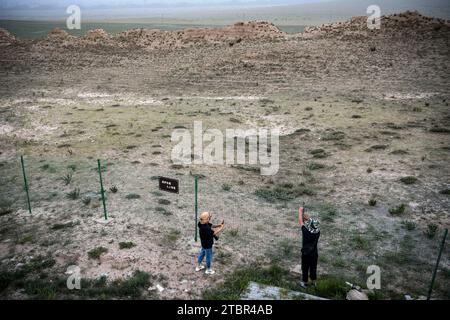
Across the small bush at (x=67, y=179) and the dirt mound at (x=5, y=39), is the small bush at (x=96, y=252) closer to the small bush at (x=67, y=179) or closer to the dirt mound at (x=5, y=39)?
the small bush at (x=67, y=179)

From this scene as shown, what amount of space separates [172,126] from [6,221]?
12466 millimetres

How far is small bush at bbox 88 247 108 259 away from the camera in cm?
1062

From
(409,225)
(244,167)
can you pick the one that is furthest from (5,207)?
(409,225)

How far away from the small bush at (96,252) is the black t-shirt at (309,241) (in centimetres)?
574

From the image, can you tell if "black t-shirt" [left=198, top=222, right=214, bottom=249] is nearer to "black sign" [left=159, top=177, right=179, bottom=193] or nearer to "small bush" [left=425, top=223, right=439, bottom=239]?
"black sign" [left=159, top=177, right=179, bottom=193]

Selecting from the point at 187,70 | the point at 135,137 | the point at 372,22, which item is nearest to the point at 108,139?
the point at 135,137

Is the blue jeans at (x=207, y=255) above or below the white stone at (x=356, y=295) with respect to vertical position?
above

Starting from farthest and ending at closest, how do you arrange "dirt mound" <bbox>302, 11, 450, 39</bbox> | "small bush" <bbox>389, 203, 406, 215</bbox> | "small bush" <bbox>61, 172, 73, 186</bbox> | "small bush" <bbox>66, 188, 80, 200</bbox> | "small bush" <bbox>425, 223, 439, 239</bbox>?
"dirt mound" <bbox>302, 11, 450, 39</bbox>, "small bush" <bbox>61, 172, 73, 186</bbox>, "small bush" <bbox>66, 188, 80, 200</bbox>, "small bush" <bbox>389, 203, 406, 215</bbox>, "small bush" <bbox>425, 223, 439, 239</bbox>

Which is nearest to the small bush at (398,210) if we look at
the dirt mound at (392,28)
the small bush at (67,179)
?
the small bush at (67,179)

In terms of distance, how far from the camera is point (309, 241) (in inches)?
362

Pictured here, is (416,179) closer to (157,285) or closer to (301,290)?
(301,290)

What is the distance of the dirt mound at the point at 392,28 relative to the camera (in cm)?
4288

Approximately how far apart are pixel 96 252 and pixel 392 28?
1770 inches

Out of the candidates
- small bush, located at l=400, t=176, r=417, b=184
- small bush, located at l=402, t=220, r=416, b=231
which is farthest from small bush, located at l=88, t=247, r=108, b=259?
small bush, located at l=400, t=176, r=417, b=184
